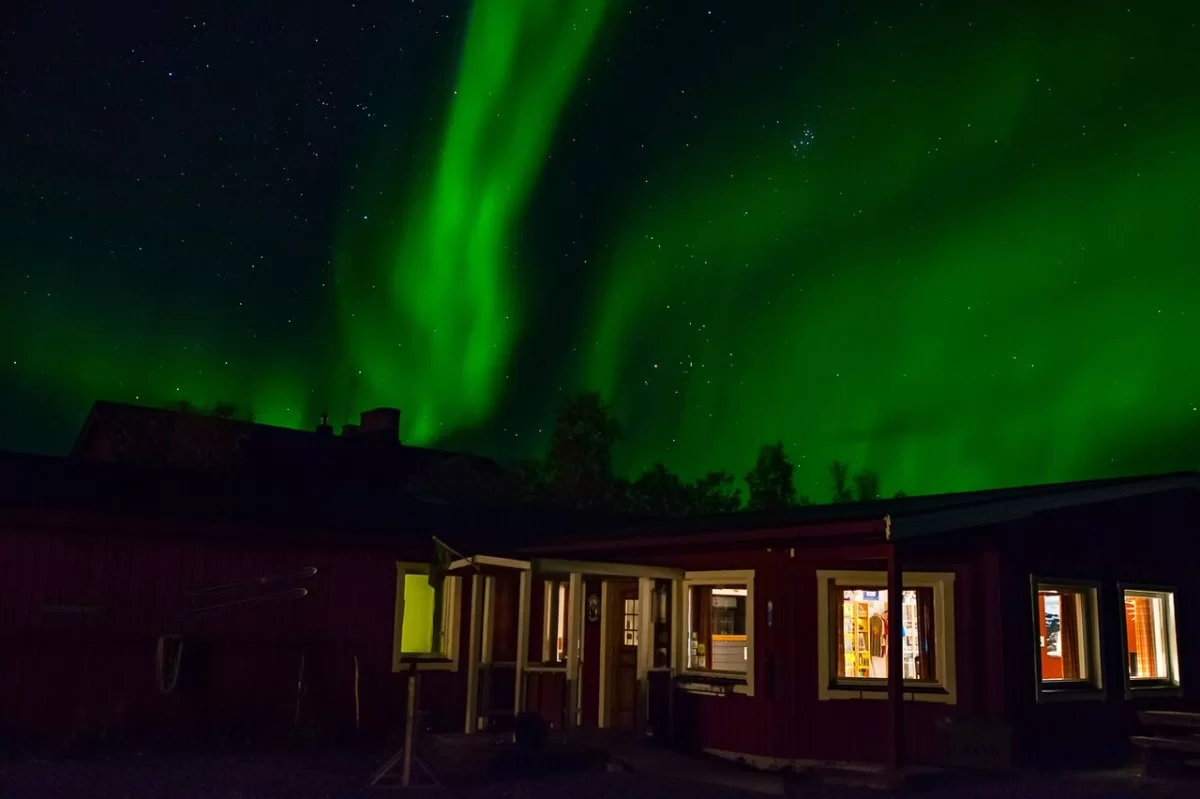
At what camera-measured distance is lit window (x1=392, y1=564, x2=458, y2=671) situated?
1616 centimetres

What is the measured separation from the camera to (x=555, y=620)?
54.8 ft

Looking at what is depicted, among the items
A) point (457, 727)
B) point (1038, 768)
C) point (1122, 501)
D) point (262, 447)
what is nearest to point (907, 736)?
point (1038, 768)

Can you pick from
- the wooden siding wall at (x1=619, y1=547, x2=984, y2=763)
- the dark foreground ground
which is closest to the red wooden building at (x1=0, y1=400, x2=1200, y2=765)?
the wooden siding wall at (x1=619, y1=547, x2=984, y2=763)

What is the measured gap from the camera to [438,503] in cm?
1955

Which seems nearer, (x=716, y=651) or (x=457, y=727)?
(x=716, y=651)

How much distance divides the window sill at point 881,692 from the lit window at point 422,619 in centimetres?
589

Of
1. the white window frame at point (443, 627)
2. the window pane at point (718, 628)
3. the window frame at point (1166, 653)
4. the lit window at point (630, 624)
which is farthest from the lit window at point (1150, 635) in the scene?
the white window frame at point (443, 627)

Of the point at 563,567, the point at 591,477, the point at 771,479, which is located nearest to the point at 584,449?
the point at 591,477

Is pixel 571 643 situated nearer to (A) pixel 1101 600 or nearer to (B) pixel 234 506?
(B) pixel 234 506

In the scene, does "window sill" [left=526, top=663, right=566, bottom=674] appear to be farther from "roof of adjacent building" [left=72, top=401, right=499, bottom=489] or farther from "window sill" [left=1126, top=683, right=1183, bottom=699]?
"roof of adjacent building" [left=72, top=401, right=499, bottom=489]

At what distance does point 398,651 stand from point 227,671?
7.80 feet

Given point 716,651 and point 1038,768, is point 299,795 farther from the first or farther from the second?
point 1038,768

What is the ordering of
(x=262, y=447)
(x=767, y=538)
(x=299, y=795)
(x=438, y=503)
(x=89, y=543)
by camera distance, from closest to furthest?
(x=299, y=795)
(x=767, y=538)
(x=89, y=543)
(x=438, y=503)
(x=262, y=447)

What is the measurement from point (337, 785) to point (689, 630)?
5.41 meters
